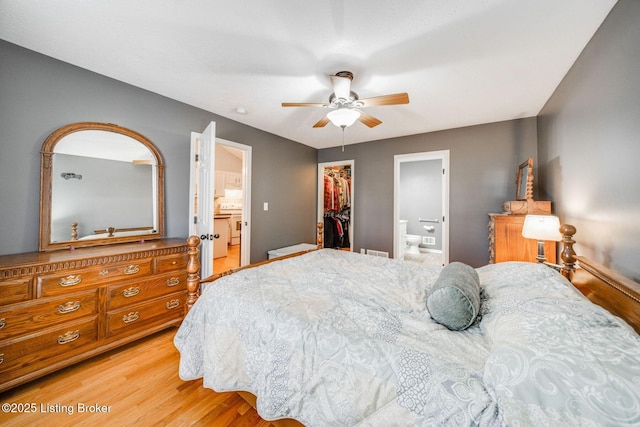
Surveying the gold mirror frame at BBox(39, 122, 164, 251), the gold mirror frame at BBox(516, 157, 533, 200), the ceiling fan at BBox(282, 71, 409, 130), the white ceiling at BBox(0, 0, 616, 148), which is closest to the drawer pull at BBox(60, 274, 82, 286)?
the gold mirror frame at BBox(39, 122, 164, 251)

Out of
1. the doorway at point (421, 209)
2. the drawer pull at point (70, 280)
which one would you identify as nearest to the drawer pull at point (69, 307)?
the drawer pull at point (70, 280)

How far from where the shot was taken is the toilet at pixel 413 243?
5.82 metres

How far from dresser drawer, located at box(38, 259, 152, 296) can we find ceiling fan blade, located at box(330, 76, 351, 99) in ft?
7.46

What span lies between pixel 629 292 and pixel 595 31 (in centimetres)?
173

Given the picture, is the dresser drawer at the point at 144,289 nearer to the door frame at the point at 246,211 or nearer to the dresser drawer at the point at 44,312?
the dresser drawer at the point at 44,312

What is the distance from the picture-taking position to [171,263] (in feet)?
7.55

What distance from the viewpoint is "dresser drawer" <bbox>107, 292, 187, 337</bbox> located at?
6.46 ft

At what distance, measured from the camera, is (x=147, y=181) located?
2529 mm

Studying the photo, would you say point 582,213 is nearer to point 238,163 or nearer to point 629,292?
point 629,292

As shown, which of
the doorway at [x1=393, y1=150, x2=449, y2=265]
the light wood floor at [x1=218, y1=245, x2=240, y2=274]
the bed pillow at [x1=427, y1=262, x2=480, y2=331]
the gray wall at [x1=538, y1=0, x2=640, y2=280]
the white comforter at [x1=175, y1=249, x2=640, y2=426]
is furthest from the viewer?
the doorway at [x1=393, y1=150, x2=449, y2=265]

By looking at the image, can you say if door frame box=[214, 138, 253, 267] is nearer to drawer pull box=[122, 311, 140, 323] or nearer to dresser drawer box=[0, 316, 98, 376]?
drawer pull box=[122, 311, 140, 323]

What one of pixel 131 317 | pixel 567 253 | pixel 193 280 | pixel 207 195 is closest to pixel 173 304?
pixel 131 317

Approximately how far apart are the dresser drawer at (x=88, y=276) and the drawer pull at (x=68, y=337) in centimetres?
32

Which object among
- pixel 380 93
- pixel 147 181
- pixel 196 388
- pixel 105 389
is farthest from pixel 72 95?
pixel 380 93
